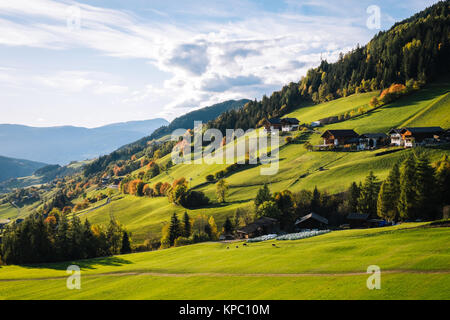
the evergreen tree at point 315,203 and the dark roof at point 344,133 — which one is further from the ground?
the dark roof at point 344,133

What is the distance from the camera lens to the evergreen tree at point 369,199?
7059cm

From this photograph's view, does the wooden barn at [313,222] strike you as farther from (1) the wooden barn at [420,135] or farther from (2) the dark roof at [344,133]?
(2) the dark roof at [344,133]

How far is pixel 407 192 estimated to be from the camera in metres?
59.2

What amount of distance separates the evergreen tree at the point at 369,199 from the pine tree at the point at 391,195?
5.15 m

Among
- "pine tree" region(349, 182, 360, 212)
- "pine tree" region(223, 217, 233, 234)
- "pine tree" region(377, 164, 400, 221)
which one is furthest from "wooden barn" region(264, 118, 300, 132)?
"pine tree" region(377, 164, 400, 221)

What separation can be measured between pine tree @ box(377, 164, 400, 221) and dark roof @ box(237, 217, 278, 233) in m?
25.5

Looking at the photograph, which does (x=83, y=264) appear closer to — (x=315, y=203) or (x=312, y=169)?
(x=315, y=203)

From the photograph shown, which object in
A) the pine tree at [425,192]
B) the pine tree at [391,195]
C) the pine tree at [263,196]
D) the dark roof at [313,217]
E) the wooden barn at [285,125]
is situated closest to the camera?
the pine tree at [425,192]

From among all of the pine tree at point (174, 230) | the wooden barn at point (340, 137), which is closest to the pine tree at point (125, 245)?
the pine tree at point (174, 230)

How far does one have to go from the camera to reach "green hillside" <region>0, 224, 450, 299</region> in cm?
2370

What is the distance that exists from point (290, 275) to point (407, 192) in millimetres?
41913

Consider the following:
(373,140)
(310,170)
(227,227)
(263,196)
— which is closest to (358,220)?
(263,196)

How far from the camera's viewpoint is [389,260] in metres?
28.3

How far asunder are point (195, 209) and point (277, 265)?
7389 centimetres
